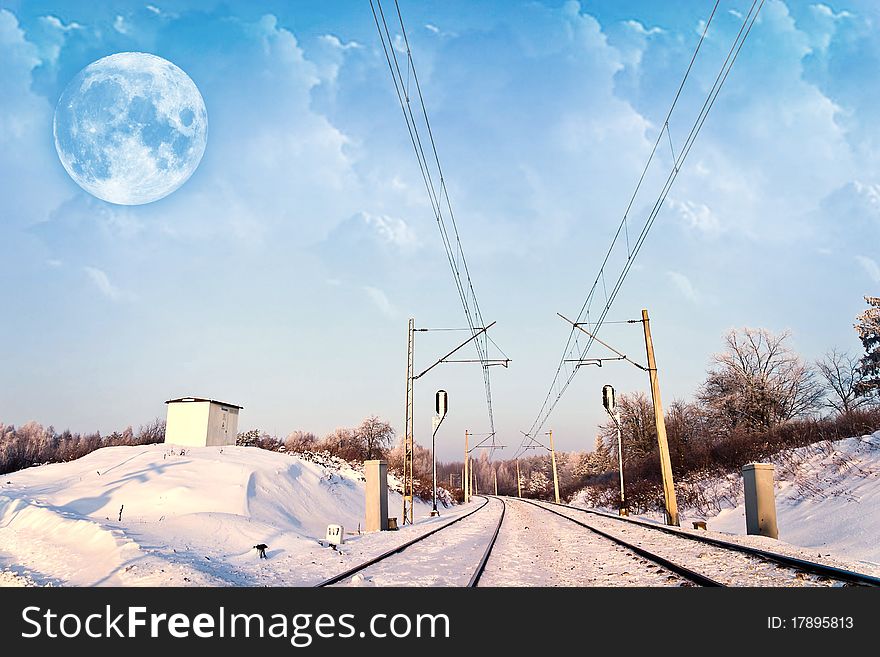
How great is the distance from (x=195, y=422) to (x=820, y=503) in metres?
37.7

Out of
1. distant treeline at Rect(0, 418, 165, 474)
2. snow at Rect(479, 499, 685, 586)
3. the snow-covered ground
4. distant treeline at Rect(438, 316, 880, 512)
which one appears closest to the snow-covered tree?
distant treeline at Rect(438, 316, 880, 512)

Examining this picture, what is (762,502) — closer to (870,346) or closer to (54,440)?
(870,346)

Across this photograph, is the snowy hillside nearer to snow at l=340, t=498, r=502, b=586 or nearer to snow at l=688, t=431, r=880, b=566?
snow at l=340, t=498, r=502, b=586

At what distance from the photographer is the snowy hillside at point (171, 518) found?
10.0 metres

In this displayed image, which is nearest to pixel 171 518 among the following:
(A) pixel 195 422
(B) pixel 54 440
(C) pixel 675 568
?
(C) pixel 675 568

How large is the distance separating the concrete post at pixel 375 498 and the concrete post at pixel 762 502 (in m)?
11.6

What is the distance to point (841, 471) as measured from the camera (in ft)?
71.9

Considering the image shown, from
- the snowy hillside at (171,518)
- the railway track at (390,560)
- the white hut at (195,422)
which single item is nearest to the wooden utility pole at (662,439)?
the railway track at (390,560)

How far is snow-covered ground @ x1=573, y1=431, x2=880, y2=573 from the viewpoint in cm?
1376

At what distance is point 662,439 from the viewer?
22.3 m
